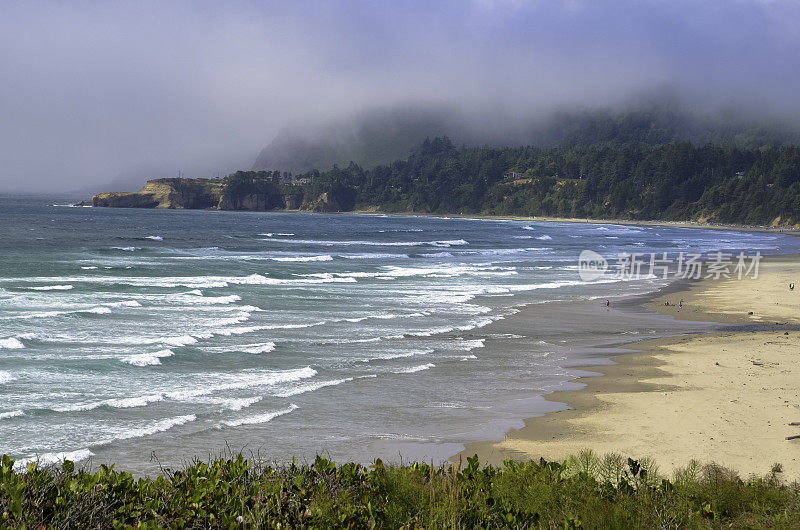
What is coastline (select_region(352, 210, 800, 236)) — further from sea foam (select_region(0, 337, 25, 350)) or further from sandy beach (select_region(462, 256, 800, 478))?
sea foam (select_region(0, 337, 25, 350))

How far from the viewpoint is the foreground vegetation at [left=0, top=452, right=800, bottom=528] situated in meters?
6.03

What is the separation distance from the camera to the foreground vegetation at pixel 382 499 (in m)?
6.03

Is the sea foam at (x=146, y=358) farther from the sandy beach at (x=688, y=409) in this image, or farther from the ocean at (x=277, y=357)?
the sandy beach at (x=688, y=409)

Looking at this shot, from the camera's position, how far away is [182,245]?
72.6m

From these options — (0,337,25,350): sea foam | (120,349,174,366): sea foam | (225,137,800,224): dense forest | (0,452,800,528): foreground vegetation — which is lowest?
(0,337,25,350): sea foam

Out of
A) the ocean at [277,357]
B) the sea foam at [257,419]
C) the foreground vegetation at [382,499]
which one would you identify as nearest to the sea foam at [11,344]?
the ocean at [277,357]

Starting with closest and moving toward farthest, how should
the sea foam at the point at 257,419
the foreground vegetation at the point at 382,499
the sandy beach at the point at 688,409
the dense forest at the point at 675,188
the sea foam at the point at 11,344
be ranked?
the foreground vegetation at the point at 382,499
the sandy beach at the point at 688,409
the sea foam at the point at 257,419
the sea foam at the point at 11,344
the dense forest at the point at 675,188

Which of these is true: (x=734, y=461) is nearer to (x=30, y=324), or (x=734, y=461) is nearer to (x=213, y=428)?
(x=213, y=428)

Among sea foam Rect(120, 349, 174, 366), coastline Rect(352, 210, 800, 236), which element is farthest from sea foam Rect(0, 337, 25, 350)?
coastline Rect(352, 210, 800, 236)

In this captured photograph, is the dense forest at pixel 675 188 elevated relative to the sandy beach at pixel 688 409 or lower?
elevated

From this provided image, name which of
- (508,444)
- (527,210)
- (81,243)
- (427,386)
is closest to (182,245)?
(81,243)

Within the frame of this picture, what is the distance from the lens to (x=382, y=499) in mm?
6871

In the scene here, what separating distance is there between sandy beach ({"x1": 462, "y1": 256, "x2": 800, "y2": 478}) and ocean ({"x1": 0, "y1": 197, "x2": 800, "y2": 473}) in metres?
1.06

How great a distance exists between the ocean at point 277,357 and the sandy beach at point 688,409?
1.06 meters
